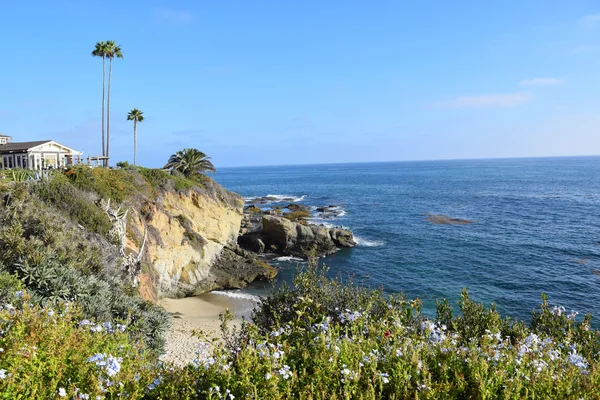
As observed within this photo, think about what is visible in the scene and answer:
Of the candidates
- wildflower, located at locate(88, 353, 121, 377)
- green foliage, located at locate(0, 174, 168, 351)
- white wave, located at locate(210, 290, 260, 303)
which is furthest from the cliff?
wildflower, located at locate(88, 353, 121, 377)

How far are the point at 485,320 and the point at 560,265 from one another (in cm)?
3090

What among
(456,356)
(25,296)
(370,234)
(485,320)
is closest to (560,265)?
(370,234)

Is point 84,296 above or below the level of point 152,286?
above

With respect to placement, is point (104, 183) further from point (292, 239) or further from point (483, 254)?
point (483, 254)

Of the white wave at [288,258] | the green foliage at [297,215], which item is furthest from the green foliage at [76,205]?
the green foliage at [297,215]

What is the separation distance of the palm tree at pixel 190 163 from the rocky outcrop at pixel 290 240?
8409 mm

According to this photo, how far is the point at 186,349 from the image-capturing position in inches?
691

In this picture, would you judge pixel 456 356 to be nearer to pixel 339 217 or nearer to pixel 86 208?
pixel 86 208

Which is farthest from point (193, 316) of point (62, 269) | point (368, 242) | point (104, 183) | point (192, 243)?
point (368, 242)

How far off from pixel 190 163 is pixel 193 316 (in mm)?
19802

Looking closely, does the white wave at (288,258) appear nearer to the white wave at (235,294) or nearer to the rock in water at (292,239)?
the rock in water at (292,239)

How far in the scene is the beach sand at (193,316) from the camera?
703 inches

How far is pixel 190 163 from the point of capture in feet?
129

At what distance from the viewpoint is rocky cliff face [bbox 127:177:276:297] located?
978 inches
